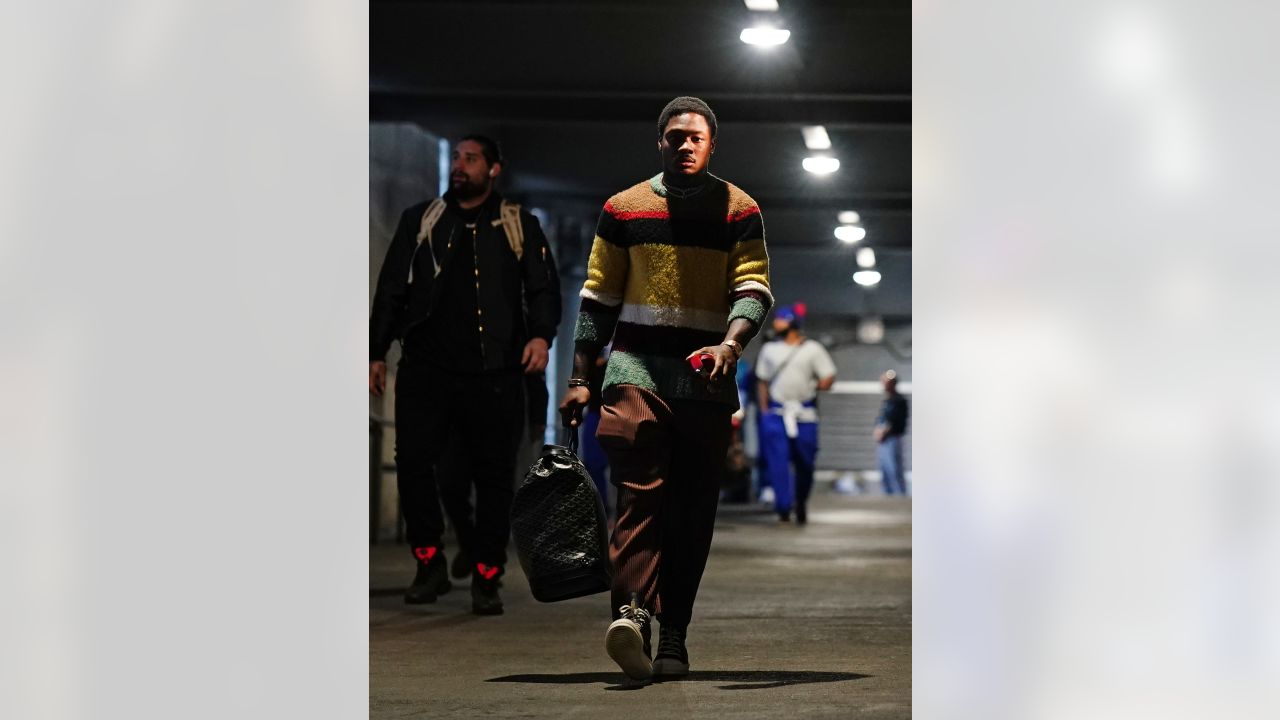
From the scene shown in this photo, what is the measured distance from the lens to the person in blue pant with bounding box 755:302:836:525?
15.4 m

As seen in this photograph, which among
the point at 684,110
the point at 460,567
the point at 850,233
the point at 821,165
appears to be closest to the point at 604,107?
the point at 821,165

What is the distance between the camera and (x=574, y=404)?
4.93m

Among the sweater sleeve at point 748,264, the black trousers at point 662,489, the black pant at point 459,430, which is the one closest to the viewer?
the black trousers at point 662,489

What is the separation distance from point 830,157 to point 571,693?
45.8ft

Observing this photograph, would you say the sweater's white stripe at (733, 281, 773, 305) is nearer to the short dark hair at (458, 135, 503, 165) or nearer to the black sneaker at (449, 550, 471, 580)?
the short dark hair at (458, 135, 503, 165)

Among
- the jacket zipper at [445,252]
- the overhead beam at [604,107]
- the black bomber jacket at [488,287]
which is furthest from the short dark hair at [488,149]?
the overhead beam at [604,107]

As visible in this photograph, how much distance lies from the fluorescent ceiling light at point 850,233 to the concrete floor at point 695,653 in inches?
610

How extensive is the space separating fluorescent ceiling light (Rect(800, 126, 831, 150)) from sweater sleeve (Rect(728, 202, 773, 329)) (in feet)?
37.3

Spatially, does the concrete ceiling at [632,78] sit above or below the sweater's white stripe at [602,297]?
above

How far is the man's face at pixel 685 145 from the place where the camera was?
4977 mm

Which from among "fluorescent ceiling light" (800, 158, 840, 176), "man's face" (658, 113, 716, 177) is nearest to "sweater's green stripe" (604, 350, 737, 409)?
"man's face" (658, 113, 716, 177)

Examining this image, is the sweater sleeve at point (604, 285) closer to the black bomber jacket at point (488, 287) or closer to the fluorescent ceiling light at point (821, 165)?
the black bomber jacket at point (488, 287)
